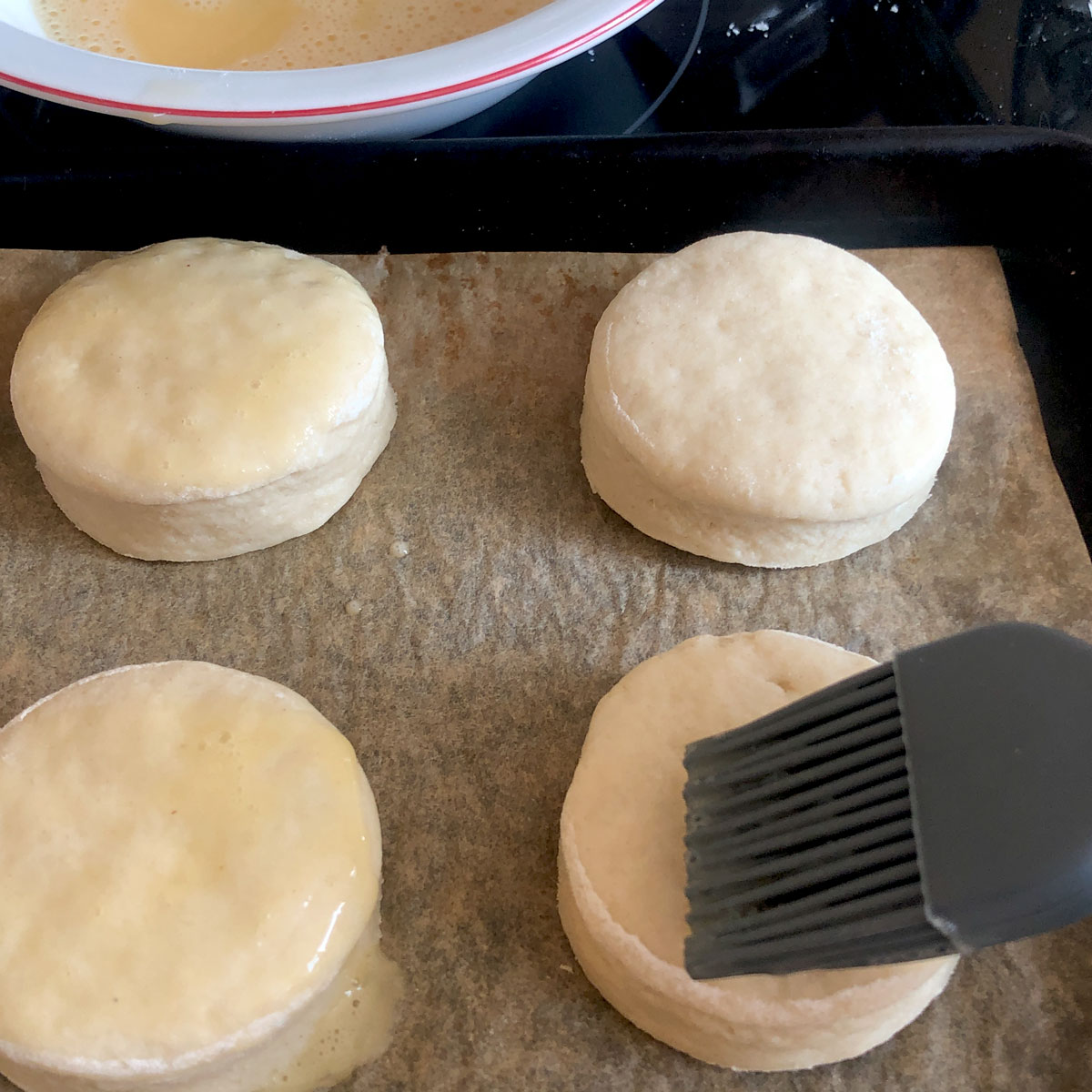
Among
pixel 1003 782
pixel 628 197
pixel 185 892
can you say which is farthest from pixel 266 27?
pixel 1003 782

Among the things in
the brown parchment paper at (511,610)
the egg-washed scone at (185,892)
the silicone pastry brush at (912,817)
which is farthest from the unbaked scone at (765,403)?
the egg-washed scone at (185,892)

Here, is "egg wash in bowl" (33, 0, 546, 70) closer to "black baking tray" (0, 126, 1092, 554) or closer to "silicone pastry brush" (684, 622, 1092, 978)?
"black baking tray" (0, 126, 1092, 554)

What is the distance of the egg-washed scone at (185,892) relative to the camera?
108 cm

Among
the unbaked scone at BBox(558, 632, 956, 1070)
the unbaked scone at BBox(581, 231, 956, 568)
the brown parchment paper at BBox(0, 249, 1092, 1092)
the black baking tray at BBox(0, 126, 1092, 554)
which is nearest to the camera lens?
the unbaked scone at BBox(558, 632, 956, 1070)

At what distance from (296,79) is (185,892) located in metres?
1.03

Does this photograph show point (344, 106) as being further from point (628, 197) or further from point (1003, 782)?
point (1003, 782)

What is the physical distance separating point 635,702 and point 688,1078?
1.45 feet

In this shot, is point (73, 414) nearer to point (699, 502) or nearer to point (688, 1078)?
point (699, 502)

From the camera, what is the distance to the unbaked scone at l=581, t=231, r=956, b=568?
140cm

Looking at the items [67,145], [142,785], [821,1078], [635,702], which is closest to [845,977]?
[821,1078]

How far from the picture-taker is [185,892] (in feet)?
3.73

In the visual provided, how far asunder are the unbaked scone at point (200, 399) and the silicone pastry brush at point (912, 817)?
790 mm

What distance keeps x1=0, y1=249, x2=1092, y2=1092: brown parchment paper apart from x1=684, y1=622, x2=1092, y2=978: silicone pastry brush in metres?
0.35

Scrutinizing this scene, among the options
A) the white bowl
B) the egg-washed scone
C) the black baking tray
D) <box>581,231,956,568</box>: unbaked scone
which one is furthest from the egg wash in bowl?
the egg-washed scone
